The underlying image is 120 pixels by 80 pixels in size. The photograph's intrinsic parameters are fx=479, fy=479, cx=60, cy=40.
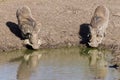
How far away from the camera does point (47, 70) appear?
16734mm

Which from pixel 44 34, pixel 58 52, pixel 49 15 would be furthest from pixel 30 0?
pixel 58 52

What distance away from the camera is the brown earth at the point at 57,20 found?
787 inches

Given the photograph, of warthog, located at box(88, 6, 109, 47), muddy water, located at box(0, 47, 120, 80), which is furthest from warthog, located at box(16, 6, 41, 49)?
warthog, located at box(88, 6, 109, 47)

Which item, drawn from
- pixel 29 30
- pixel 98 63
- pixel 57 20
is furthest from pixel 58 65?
pixel 57 20

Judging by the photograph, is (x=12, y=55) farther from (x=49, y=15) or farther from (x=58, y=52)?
(x=49, y=15)

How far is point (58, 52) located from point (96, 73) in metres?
3.08

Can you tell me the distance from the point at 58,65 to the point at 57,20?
5120mm

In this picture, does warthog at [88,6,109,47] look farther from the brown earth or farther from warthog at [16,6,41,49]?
warthog at [16,6,41,49]

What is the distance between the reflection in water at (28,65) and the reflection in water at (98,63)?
6.81 ft

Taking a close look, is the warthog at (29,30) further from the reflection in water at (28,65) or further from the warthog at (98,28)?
the warthog at (98,28)

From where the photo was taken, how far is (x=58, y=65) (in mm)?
17422

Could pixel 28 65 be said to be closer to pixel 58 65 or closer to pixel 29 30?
pixel 58 65

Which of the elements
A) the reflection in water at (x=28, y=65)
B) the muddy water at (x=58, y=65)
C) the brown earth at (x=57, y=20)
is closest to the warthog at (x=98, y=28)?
the muddy water at (x=58, y=65)

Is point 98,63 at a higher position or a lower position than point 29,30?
lower
